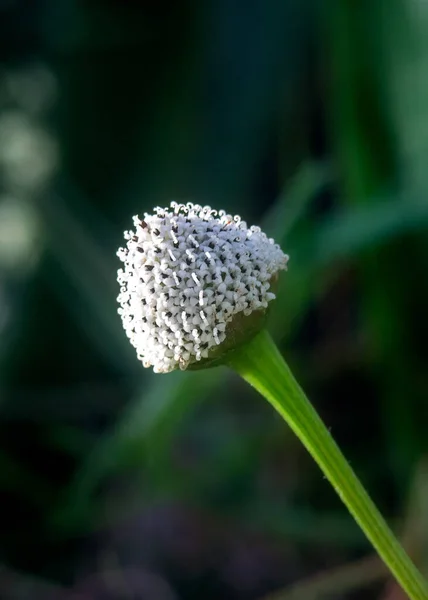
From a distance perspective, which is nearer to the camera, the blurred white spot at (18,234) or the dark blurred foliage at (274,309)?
the dark blurred foliage at (274,309)

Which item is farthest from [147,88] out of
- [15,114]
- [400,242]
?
[400,242]

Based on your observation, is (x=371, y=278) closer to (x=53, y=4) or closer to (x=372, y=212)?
(x=372, y=212)

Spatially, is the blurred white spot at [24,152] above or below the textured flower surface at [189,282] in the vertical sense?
above

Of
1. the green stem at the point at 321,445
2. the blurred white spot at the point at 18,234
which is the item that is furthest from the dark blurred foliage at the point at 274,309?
the green stem at the point at 321,445

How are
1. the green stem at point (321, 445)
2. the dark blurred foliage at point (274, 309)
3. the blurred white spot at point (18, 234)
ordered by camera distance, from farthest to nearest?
1. the blurred white spot at point (18, 234)
2. the dark blurred foliage at point (274, 309)
3. the green stem at point (321, 445)

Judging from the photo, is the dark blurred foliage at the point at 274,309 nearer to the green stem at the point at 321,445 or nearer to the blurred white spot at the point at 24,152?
the blurred white spot at the point at 24,152

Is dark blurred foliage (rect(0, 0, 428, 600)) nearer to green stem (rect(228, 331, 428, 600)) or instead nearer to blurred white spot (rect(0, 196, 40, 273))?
blurred white spot (rect(0, 196, 40, 273))
